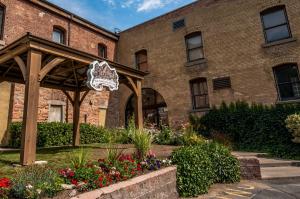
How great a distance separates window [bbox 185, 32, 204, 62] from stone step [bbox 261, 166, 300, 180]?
27.2 ft

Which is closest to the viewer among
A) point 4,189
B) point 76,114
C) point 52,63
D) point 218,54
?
point 4,189

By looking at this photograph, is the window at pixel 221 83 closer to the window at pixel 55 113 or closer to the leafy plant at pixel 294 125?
the leafy plant at pixel 294 125

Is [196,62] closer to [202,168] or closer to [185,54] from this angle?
[185,54]

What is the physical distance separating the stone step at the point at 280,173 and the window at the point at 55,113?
34.0ft

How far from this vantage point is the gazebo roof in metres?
5.21

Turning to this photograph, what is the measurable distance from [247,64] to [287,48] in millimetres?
1950

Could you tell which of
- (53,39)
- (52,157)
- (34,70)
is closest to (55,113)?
(53,39)

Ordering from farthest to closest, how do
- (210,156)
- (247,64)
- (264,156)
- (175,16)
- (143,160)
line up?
(175,16), (247,64), (264,156), (210,156), (143,160)

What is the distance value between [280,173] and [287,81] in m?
6.43

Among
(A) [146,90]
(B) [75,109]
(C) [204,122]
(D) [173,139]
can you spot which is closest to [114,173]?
(B) [75,109]

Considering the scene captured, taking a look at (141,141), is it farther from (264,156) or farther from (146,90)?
(146,90)

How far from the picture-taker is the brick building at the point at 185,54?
11.1m

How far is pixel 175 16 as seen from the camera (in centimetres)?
1499

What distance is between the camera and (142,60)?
16297 millimetres
